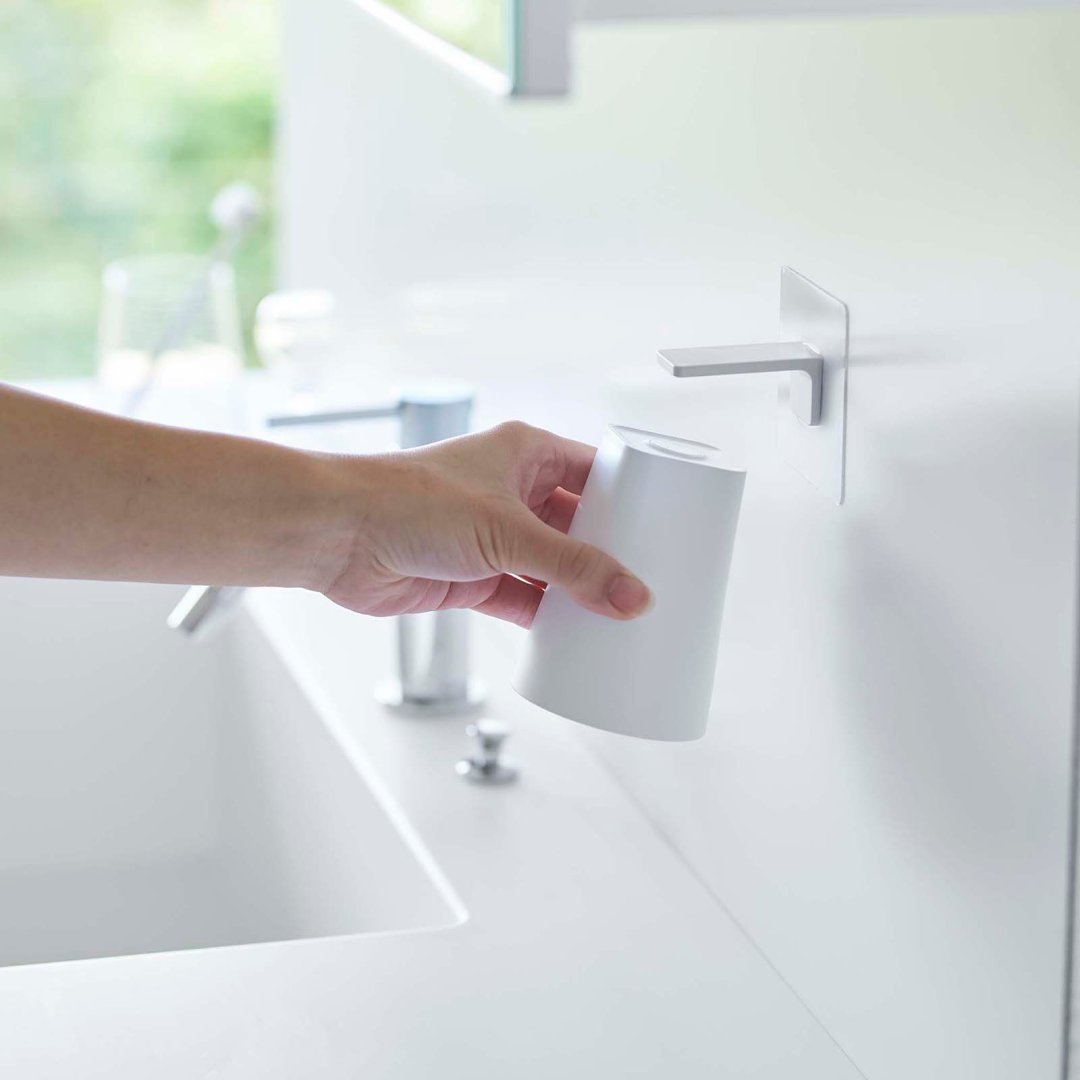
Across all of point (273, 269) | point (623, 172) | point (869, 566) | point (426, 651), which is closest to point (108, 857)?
→ point (426, 651)

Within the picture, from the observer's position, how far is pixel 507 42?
0.42 meters

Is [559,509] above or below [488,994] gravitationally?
above

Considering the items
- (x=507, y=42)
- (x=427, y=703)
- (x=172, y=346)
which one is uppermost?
(x=507, y=42)

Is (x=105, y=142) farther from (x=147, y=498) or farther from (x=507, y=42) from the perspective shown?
(x=507, y=42)

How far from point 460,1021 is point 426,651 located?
1.33 ft

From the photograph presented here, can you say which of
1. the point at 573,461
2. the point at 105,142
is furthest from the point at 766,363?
the point at 105,142

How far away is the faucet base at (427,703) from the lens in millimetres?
1188

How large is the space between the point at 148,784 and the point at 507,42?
1045 mm

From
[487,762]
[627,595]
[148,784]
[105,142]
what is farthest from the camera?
[105,142]

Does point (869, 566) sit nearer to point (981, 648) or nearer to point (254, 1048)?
point (981, 648)

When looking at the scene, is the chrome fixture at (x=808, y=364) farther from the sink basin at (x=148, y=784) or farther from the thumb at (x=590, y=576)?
the sink basin at (x=148, y=784)

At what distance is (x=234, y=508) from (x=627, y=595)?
0.63 feet

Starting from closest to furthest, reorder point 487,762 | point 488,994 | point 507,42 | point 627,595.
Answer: point 507,42 < point 627,595 < point 488,994 < point 487,762

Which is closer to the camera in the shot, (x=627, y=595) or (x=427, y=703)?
(x=627, y=595)
